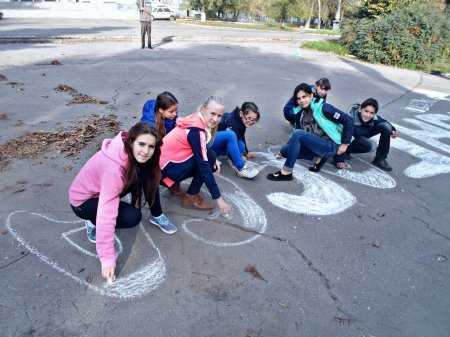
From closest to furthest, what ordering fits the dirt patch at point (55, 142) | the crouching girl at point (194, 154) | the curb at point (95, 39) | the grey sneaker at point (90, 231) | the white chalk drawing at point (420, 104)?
the grey sneaker at point (90, 231) < the crouching girl at point (194, 154) < the dirt patch at point (55, 142) < the white chalk drawing at point (420, 104) < the curb at point (95, 39)

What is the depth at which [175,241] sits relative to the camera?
10.3ft

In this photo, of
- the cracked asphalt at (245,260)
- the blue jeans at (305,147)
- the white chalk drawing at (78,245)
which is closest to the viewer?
the cracked asphalt at (245,260)

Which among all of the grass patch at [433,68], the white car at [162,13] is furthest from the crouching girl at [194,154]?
the white car at [162,13]

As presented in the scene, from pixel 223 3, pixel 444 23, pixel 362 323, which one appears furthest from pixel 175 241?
pixel 223 3

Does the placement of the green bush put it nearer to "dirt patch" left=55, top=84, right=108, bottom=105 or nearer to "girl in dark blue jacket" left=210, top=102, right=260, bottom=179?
"dirt patch" left=55, top=84, right=108, bottom=105

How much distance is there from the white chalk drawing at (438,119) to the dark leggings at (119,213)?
655cm

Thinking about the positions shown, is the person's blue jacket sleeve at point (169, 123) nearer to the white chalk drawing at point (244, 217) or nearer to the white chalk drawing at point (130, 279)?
the white chalk drawing at point (244, 217)

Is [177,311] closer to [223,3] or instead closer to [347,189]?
[347,189]

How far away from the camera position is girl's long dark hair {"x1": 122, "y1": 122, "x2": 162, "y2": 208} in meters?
2.55

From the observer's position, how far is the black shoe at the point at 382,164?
503 cm

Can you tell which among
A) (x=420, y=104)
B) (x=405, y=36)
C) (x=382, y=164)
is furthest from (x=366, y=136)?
(x=405, y=36)

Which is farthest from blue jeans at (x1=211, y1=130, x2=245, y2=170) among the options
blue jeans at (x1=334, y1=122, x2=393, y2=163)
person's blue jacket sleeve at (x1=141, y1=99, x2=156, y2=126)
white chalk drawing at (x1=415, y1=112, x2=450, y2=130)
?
white chalk drawing at (x1=415, y1=112, x2=450, y2=130)

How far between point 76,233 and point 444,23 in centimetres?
1677

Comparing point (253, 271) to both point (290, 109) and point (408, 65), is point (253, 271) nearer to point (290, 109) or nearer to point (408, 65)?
point (290, 109)
